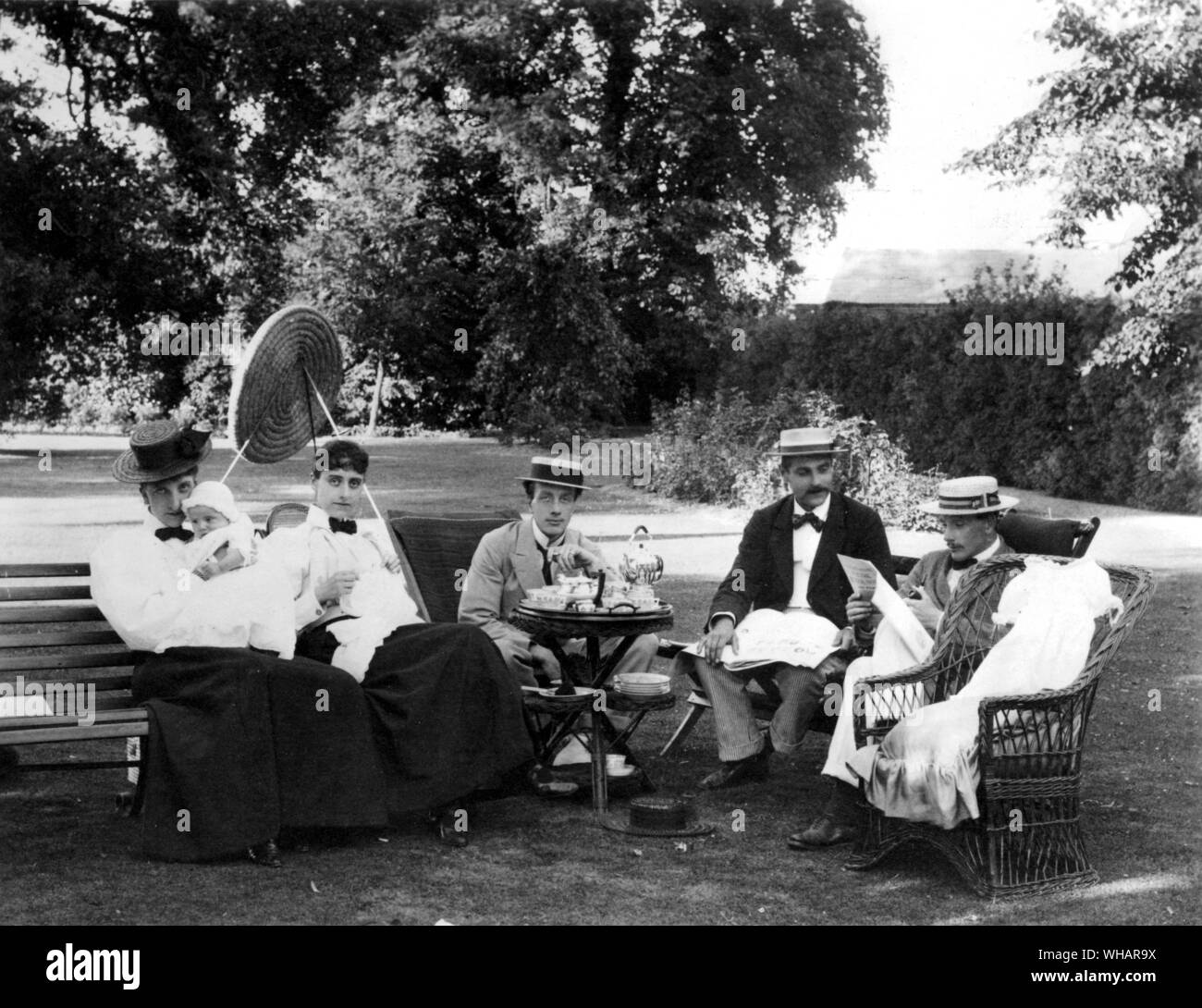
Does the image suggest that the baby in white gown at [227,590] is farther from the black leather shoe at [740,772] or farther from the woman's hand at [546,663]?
the black leather shoe at [740,772]

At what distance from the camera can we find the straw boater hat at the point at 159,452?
5031mm

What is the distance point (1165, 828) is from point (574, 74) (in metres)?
16.3

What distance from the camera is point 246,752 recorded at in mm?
4652

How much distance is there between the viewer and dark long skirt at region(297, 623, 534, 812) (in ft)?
16.4

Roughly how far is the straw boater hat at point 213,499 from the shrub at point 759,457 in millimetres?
9978

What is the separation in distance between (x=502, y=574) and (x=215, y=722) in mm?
1684

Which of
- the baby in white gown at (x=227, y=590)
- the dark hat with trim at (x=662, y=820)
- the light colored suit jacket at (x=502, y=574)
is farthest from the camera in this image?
the light colored suit jacket at (x=502, y=574)

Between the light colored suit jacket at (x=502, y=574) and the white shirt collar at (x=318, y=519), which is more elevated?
the white shirt collar at (x=318, y=519)

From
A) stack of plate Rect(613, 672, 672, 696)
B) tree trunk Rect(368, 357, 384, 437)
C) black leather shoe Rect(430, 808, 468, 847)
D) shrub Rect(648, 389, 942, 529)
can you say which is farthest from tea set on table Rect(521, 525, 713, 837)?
tree trunk Rect(368, 357, 384, 437)

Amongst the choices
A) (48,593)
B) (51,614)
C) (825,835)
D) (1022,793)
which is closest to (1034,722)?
(1022,793)

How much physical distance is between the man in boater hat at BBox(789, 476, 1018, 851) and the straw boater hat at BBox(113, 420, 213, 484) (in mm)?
2569

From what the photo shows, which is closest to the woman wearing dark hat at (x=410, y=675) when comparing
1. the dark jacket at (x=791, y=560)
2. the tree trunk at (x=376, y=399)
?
the dark jacket at (x=791, y=560)
